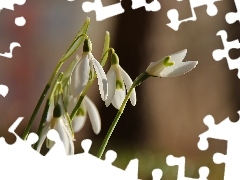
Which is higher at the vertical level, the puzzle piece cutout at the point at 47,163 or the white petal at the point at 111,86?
the white petal at the point at 111,86

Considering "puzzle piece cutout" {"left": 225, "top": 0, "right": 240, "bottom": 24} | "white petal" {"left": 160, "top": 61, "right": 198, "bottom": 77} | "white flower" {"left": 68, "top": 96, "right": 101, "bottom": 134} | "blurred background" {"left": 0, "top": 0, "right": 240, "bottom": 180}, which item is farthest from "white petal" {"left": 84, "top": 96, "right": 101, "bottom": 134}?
"blurred background" {"left": 0, "top": 0, "right": 240, "bottom": 180}

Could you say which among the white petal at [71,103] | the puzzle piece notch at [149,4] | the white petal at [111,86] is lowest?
the white petal at [71,103]

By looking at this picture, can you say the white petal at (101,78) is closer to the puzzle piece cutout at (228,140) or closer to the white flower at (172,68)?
the white flower at (172,68)

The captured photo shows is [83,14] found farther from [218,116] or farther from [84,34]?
[84,34]

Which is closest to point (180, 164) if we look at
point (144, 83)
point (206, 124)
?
point (206, 124)

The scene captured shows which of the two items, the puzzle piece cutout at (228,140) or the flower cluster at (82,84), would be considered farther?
the puzzle piece cutout at (228,140)

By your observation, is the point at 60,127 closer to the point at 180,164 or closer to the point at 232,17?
the point at 180,164

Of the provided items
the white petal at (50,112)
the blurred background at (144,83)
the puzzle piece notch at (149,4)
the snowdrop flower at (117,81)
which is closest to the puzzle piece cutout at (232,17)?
the puzzle piece notch at (149,4)

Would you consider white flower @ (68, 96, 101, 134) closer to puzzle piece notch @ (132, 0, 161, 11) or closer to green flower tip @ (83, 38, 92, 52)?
green flower tip @ (83, 38, 92, 52)
